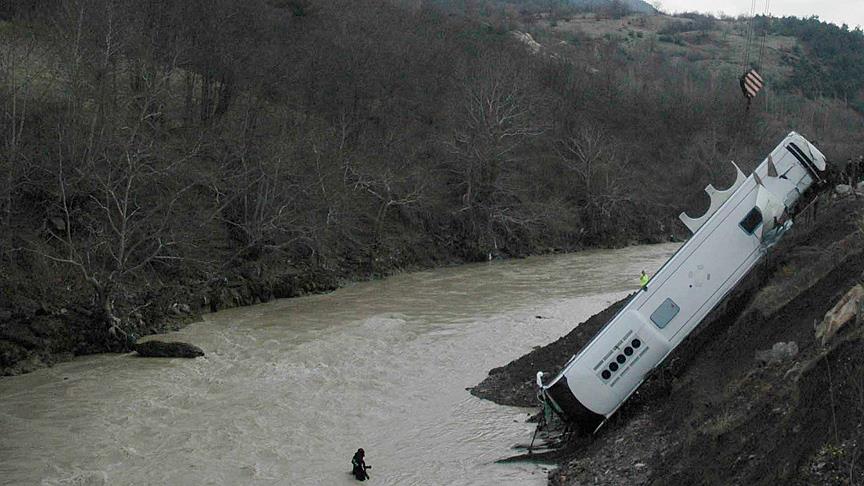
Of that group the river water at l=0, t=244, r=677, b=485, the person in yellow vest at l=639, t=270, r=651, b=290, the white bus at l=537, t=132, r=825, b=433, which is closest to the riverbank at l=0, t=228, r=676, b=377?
the river water at l=0, t=244, r=677, b=485

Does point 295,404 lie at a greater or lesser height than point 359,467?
lesser

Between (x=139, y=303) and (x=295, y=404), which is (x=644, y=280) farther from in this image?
(x=139, y=303)

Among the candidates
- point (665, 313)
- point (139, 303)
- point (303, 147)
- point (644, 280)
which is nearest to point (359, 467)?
point (665, 313)

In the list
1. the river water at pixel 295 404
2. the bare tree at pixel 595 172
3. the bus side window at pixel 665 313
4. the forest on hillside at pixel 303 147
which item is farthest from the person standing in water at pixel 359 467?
the bare tree at pixel 595 172

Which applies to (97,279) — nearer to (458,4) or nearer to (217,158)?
(217,158)

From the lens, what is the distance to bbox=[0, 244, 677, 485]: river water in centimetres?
1593

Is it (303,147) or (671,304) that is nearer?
(671,304)

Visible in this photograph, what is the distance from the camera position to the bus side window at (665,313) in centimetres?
1534

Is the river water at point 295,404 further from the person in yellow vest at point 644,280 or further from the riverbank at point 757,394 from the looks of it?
the person in yellow vest at point 644,280

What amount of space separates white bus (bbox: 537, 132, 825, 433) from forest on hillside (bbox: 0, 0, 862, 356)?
17.9 m

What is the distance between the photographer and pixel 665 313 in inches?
606

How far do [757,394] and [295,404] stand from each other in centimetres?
1185

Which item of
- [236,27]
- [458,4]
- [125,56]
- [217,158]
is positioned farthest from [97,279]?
[458,4]

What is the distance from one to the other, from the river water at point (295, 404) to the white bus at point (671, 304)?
1728 millimetres
